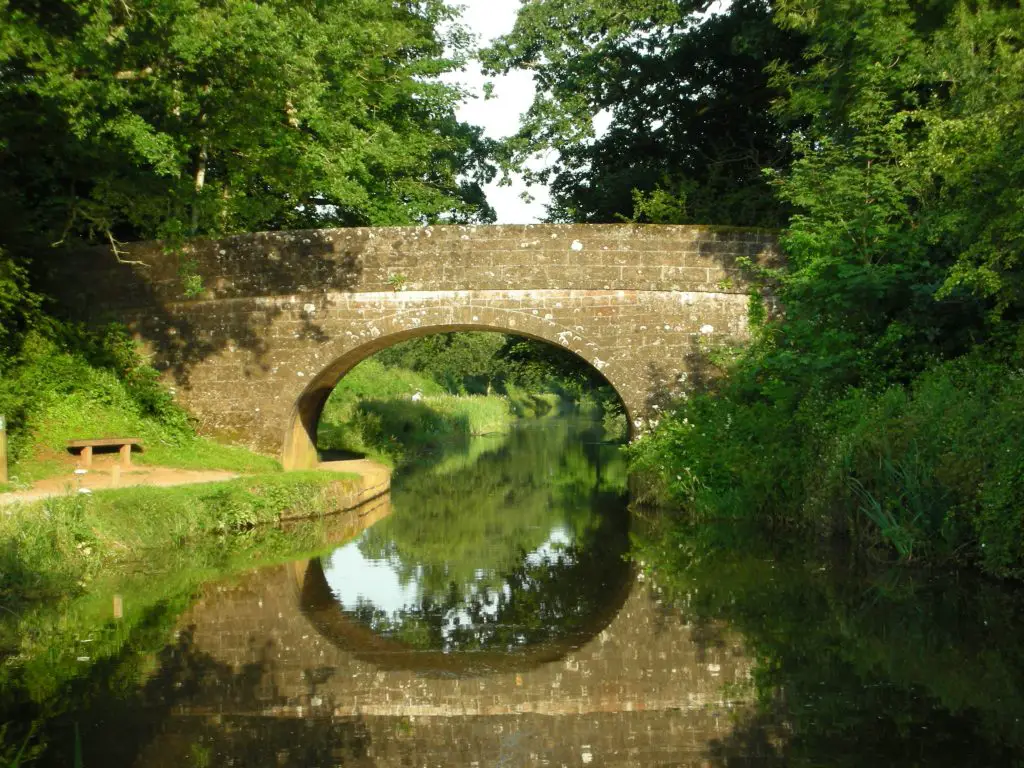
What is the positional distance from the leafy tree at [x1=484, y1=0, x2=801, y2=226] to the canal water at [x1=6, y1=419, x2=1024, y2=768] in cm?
1041

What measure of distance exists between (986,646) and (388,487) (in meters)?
11.3

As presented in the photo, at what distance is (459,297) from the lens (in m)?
14.3

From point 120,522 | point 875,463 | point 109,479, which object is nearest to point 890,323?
point 875,463

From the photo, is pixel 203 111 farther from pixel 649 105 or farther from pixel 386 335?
pixel 649 105

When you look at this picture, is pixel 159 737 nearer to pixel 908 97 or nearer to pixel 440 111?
pixel 908 97

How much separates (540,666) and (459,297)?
7.97 m

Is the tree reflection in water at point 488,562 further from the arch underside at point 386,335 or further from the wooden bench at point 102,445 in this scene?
the wooden bench at point 102,445

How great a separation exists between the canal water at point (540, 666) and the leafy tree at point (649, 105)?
10411mm

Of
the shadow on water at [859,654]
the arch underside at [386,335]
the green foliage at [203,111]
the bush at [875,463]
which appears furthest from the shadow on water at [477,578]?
the green foliage at [203,111]

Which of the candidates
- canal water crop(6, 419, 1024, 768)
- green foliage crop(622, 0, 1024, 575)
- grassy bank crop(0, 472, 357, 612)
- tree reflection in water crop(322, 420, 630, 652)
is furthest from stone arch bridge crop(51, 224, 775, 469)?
canal water crop(6, 419, 1024, 768)

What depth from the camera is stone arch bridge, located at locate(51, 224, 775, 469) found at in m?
14.3

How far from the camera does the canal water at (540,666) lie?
5285 mm

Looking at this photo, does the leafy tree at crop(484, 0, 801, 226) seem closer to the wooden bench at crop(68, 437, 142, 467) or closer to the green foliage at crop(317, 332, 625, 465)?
the green foliage at crop(317, 332, 625, 465)

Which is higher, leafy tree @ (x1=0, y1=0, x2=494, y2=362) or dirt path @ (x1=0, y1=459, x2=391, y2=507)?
leafy tree @ (x1=0, y1=0, x2=494, y2=362)
